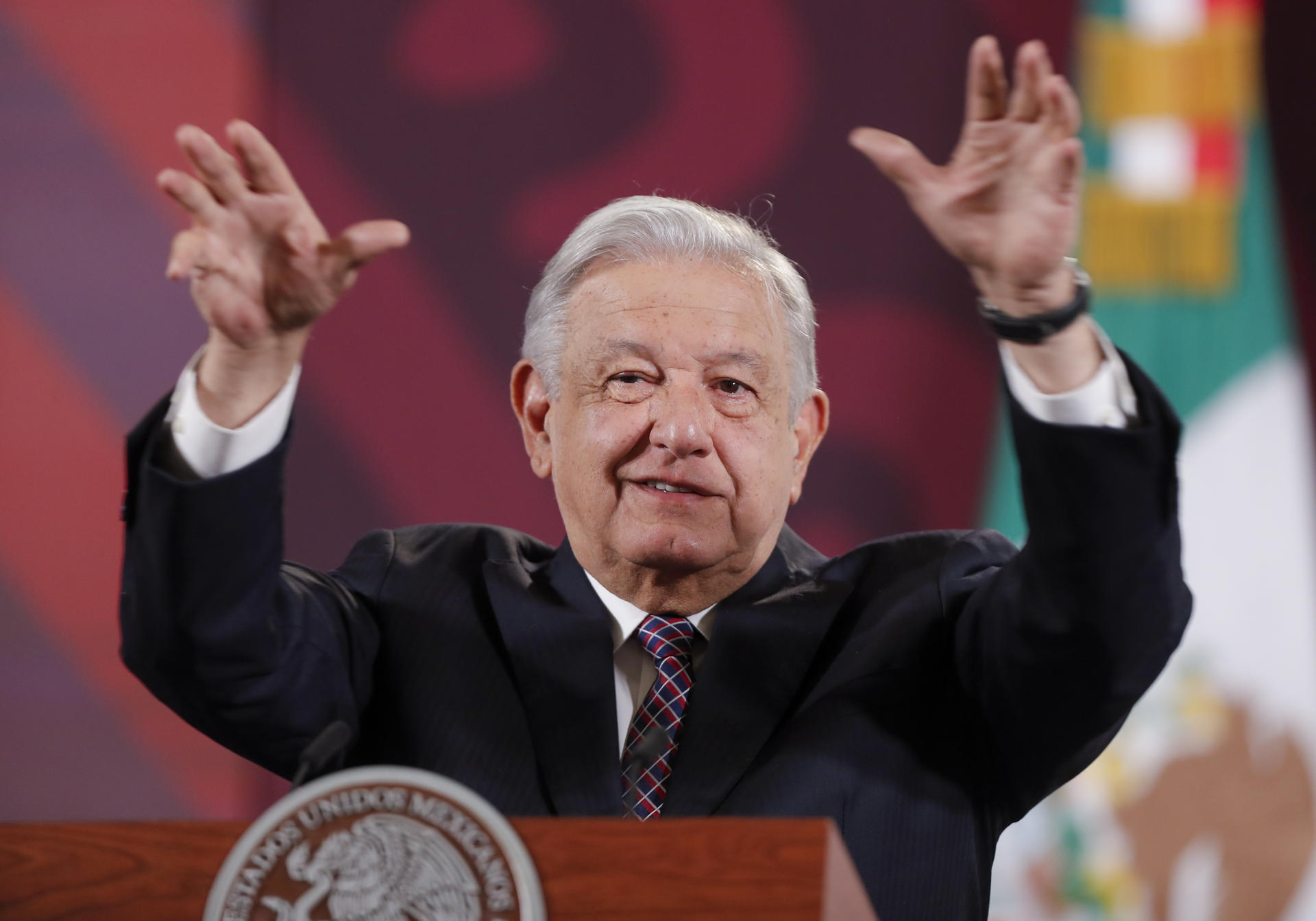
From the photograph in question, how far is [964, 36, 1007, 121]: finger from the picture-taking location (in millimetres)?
1271

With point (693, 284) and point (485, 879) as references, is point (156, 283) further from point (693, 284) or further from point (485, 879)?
point (485, 879)

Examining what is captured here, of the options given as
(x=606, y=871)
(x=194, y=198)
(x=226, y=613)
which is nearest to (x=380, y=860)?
(x=606, y=871)

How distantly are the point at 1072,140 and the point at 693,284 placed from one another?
569mm

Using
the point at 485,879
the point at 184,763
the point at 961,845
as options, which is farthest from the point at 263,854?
the point at 184,763

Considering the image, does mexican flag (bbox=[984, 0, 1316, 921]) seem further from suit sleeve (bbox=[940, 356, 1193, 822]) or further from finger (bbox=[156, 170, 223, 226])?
finger (bbox=[156, 170, 223, 226])

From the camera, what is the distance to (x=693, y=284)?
173 centimetres

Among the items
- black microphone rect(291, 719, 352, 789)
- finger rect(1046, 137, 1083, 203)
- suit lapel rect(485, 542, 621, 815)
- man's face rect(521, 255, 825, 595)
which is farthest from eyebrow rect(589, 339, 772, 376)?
black microphone rect(291, 719, 352, 789)

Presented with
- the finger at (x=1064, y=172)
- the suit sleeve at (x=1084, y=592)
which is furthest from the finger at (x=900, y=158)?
the suit sleeve at (x=1084, y=592)

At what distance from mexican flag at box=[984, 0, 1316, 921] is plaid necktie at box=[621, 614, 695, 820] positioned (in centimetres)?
150

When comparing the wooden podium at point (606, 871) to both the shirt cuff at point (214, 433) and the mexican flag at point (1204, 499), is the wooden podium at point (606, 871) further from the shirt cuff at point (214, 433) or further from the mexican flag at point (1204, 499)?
→ the mexican flag at point (1204, 499)

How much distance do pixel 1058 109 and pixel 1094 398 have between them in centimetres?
26

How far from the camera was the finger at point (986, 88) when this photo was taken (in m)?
1.27

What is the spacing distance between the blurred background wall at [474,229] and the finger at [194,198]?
1946 mm

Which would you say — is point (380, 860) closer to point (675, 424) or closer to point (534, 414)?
point (675, 424)
